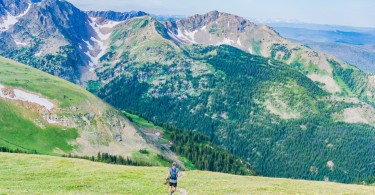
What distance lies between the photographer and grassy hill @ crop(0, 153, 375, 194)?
61344mm

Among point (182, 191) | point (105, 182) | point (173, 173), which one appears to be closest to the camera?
point (173, 173)

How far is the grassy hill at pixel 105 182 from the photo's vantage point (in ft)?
201

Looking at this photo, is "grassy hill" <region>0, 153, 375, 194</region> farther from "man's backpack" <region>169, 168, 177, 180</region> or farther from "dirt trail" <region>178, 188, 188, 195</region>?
"man's backpack" <region>169, 168, 177, 180</region>

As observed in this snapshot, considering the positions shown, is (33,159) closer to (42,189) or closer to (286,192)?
(42,189)

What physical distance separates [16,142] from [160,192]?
165 meters

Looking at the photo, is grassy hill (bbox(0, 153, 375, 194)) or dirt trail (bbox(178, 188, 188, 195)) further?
grassy hill (bbox(0, 153, 375, 194))

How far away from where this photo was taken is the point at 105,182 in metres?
67.3

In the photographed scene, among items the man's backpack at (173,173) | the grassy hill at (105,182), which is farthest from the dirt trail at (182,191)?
the man's backpack at (173,173)

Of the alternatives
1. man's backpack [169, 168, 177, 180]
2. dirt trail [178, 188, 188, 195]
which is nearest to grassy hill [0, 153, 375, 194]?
dirt trail [178, 188, 188, 195]

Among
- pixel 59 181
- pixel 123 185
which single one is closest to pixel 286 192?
pixel 123 185

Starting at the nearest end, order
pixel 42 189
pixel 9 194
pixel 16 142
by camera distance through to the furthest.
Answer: pixel 9 194 → pixel 42 189 → pixel 16 142

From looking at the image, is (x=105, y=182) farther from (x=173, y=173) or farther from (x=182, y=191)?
(x=173, y=173)

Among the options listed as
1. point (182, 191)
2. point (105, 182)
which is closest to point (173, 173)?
point (182, 191)

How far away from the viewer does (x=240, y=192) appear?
64.6m
